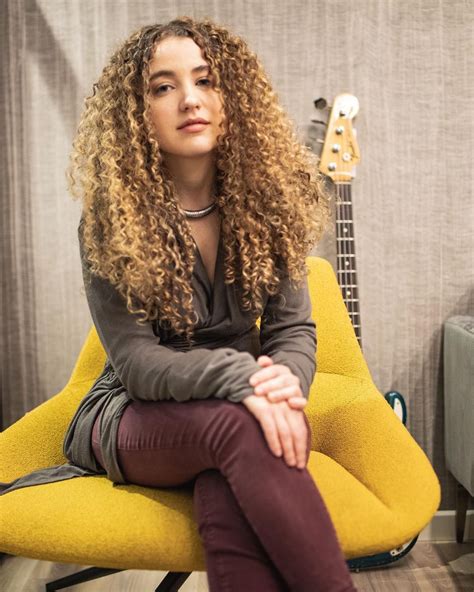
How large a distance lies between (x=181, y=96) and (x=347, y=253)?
33.4 inches

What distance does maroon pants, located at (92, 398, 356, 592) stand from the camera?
3.48 feet

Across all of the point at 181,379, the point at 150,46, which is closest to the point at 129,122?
the point at 150,46

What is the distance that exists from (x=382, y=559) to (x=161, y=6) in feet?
5.44

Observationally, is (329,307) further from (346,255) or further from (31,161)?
(31,161)

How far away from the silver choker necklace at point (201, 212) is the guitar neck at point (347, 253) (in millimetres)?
658

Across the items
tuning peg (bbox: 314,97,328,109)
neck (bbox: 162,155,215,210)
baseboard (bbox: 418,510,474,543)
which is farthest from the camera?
baseboard (bbox: 418,510,474,543)

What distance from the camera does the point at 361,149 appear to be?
2182 millimetres

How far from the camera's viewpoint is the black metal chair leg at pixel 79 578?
6.03 ft

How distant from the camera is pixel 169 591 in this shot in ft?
4.96

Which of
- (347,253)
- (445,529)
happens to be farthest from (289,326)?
(445,529)

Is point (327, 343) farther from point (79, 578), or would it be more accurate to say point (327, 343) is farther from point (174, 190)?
point (79, 578)

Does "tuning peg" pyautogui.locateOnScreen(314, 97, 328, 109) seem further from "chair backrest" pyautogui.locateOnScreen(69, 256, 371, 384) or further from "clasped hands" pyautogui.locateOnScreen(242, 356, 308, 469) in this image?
"clasped hands" pyautogui.locateOnScreen(242, 356, 308, 469)

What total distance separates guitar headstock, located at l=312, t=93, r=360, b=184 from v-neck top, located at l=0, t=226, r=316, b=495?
64 cm

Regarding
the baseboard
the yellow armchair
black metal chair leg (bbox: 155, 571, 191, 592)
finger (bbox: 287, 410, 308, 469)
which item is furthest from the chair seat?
the baseboard
